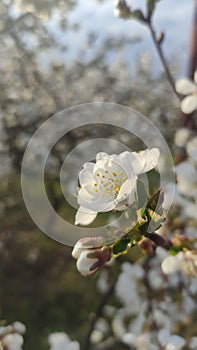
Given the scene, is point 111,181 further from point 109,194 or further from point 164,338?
point 164,338

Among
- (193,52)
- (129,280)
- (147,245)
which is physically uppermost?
(147,245)

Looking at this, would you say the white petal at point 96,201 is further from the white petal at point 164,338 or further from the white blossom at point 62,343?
the white petal at point 164,338

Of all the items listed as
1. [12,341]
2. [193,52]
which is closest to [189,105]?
[12,341]

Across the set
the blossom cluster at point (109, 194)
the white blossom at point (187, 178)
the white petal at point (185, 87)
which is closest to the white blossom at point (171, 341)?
the white blossom at point (187, 178)

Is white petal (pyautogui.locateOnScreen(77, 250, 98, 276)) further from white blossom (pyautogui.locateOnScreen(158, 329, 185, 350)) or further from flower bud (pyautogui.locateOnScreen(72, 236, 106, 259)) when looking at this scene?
white blossom (pyautogui.locateOnScreen(158, 329, 185, 350))

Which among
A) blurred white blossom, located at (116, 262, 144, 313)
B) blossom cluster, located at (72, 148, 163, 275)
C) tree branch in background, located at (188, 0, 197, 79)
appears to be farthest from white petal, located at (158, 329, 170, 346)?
tree branch in background, located at (188, 0, 197, 79)

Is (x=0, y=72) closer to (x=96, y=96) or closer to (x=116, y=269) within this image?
(x=96, y=96)
